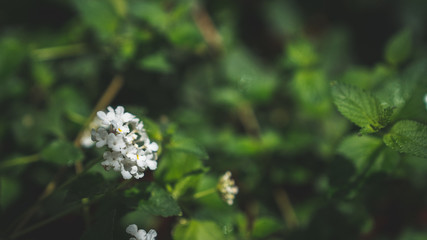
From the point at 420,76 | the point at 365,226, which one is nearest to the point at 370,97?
the point at 420,76

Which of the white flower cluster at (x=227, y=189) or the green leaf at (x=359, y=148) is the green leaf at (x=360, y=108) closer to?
the green leaf at (x=359, y=148)

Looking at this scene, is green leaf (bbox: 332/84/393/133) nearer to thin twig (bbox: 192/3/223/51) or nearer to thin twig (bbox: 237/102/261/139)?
thin twig (bbox: 237/102/261/139)

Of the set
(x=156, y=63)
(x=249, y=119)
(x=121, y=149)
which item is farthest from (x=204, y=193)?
(x=249, y=119)

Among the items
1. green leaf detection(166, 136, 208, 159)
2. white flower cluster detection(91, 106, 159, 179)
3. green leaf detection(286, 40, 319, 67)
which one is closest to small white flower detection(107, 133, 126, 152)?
white flower cluster detection(91, 106, 159, 179)

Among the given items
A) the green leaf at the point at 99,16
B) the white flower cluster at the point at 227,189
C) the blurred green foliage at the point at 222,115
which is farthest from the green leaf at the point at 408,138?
the green leaf at the point at 99,16

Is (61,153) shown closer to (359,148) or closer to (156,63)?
(156,63)

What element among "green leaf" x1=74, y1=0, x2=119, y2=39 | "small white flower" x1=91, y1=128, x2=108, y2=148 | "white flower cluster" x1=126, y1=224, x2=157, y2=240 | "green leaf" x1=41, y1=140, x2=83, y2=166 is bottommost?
"white flower cluster" x1=126, y1=224, x2=157, y2=240
